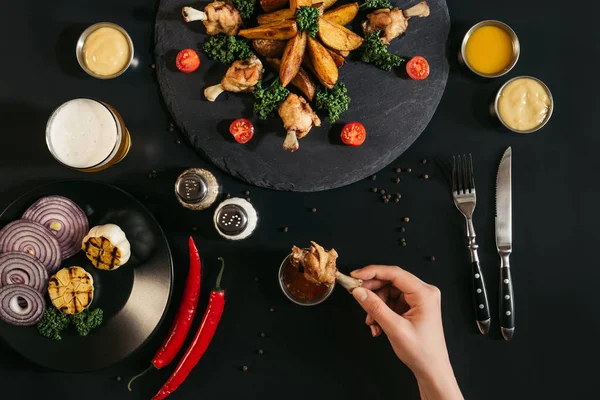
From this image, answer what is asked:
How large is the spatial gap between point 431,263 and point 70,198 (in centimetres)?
239

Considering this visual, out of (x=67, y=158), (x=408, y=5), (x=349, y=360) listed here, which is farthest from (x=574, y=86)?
(x=67, y=158)

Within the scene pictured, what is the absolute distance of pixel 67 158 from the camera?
3.53m

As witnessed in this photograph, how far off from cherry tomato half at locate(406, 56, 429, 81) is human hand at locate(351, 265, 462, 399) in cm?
126

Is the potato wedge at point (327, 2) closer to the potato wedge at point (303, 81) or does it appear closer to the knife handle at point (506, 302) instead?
the potato wedge at point (303, 81)

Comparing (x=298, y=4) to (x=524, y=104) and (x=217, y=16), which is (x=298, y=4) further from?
(x=524, y=104)

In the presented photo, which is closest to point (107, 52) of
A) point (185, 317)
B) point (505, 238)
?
point (185, 317)

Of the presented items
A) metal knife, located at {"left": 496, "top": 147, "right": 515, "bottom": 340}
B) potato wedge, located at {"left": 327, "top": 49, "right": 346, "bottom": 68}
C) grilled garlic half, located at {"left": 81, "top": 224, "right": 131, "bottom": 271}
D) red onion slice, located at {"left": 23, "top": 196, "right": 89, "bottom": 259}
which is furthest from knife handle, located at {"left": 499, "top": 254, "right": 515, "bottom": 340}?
red onion slice, located at {"left": 23, "top": 196, "right": 89, "bottom": 259}

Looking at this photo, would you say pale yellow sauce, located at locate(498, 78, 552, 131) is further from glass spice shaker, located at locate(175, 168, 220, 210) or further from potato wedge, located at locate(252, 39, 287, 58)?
glass spice shaker, located at locate(175, 168, 220, 210)

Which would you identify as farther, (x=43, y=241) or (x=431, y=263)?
(x=431, y=263)

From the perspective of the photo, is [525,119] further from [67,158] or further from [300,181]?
[67,158]

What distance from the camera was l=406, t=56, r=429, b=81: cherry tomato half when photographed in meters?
3.63

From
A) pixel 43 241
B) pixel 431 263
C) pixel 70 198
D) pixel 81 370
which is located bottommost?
pixel 81 370

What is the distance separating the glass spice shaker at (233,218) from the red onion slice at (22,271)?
1.12m

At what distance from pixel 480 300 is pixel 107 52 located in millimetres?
2915
